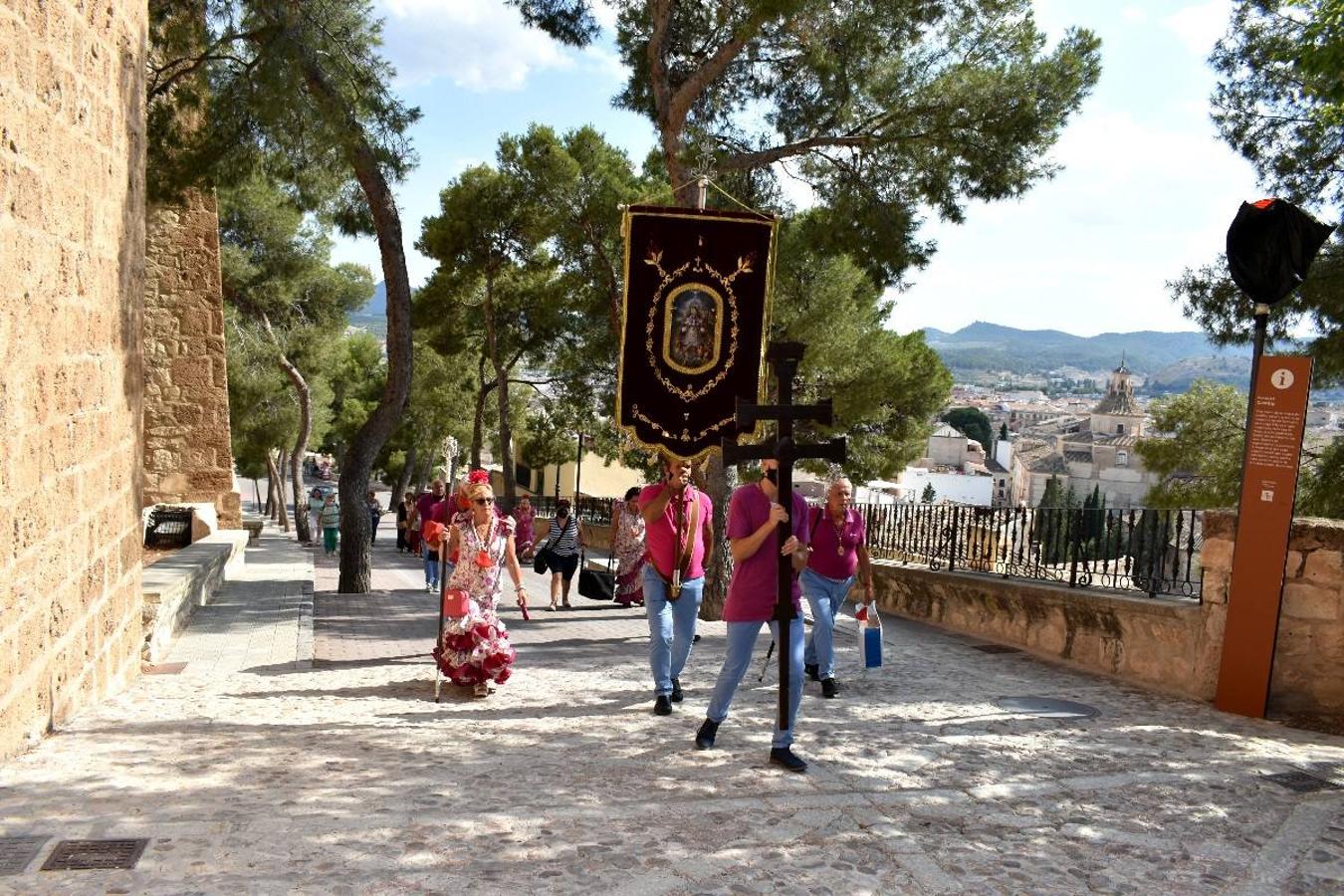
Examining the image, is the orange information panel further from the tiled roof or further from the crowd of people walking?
the tiled roof

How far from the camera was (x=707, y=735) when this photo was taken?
6359mm

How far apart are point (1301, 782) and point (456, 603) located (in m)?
5.14

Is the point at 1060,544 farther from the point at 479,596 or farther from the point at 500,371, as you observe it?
the point at 500,371

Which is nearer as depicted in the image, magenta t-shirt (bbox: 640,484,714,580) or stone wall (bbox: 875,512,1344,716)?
magenta t-shirt (bbox: 640,484,714,580)

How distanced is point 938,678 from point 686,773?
358 centimetres

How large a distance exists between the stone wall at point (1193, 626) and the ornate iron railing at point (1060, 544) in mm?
254

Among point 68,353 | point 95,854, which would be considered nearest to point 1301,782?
point 95,854

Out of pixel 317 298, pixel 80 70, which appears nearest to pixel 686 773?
pixel 80 70

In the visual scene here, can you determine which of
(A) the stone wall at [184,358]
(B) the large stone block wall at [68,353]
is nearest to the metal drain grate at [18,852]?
(B) the large stone block wall at [68,353]

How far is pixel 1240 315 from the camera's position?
1498 cm

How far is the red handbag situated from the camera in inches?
306

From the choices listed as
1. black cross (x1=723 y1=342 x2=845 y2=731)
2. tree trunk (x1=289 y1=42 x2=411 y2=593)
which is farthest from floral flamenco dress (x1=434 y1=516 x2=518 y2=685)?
tree trunk (x1=289 y1=42 x2=411 y2=593)

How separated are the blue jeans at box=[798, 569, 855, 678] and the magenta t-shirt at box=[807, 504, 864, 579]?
0.24ft

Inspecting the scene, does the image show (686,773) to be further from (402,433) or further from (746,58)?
(402,433)
